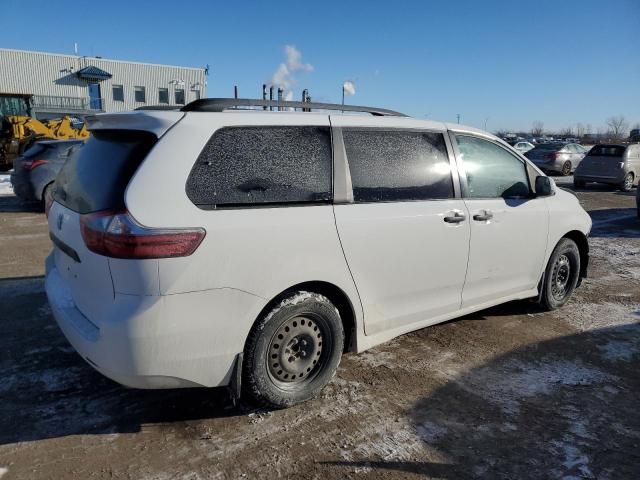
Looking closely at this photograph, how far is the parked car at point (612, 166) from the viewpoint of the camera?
660 inches

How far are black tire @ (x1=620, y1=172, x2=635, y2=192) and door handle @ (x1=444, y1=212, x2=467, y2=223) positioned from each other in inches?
624

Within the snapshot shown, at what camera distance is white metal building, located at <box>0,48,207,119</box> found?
42.0m

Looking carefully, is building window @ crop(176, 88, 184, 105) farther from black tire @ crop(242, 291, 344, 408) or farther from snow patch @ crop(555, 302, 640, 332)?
black tire @ crop(242, 291, 344, 408)

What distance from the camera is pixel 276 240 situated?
288 cm

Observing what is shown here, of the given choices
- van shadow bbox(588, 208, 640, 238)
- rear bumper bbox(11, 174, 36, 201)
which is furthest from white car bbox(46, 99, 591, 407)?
rear bumper bbox(11, 174, 36, 201)

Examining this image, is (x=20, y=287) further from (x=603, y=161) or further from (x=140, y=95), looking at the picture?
(x=140, y=95)

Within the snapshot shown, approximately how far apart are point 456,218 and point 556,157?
2070 cm

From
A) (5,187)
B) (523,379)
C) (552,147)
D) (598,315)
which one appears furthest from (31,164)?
(552,147)

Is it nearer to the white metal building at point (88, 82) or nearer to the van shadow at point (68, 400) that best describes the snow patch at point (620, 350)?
the van shadow at point (68, 400)

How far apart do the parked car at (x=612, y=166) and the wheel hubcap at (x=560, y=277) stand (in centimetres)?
1385

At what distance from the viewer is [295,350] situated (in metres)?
3.20

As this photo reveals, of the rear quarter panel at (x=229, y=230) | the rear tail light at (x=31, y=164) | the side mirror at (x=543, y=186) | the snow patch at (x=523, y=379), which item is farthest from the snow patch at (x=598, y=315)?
the rear tail light at (x=31, y=164)

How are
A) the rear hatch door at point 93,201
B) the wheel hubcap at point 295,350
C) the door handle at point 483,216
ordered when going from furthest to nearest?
the door handle at point 483,216
the wheel hubcap at point 295,350
the rear hatch door at point 93,201

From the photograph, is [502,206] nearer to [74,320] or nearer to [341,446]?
[341,446]
